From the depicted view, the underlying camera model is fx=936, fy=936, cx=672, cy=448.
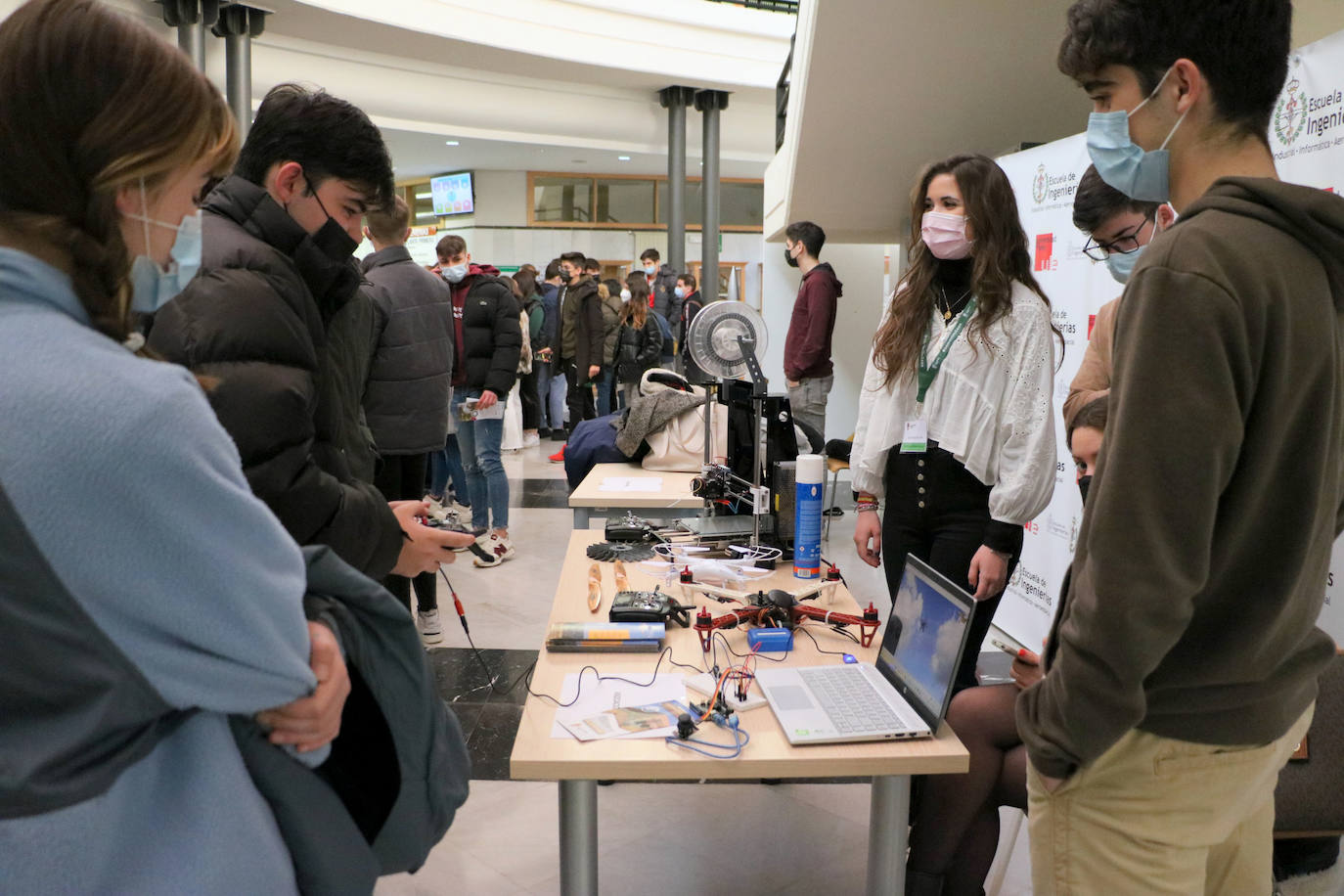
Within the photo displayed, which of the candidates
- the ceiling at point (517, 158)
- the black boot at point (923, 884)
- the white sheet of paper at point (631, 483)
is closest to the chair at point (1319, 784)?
the black boot at point (923, 884)

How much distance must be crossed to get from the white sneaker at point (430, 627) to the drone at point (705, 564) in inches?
69.2

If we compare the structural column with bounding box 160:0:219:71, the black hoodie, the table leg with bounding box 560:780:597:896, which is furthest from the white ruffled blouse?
the structural column with bounding box 160:0:219:71

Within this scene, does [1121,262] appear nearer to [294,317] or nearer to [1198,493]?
[1198,493]

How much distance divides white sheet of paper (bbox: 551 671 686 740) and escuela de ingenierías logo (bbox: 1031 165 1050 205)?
111 inches

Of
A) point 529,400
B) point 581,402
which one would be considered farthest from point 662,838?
point 529,400

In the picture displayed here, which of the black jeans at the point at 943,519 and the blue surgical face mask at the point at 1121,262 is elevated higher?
the blue surgical face mask at the point at 1121,262

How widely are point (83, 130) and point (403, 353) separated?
2885mm

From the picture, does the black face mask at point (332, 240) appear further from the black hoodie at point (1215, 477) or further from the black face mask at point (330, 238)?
the black hoodie at point (1215, 477)

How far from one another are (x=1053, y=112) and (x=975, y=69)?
53 centimetres

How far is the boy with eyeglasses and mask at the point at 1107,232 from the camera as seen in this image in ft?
7.71

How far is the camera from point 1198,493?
0.97m

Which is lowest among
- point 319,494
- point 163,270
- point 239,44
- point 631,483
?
point 631,483

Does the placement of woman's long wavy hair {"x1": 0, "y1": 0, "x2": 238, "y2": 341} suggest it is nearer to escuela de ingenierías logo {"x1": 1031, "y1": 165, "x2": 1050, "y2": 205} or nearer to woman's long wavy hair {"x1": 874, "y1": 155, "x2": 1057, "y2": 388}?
woman's long wavy hair {"x1": 874, "y1": 155, "x2": 1057, "y2": 388}

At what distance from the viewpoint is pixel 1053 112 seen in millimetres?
4398
